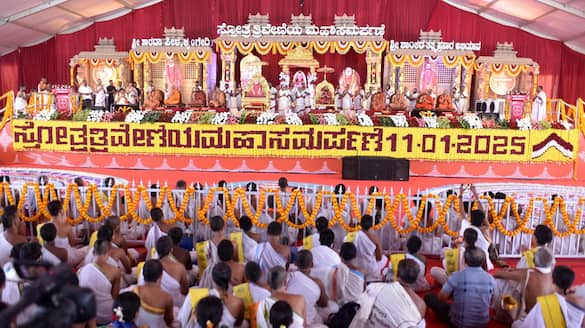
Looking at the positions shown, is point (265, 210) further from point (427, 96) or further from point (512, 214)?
point (427, 96)

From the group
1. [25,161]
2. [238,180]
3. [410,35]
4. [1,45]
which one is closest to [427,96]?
[410,35]

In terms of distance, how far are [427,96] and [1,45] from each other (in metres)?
13.8

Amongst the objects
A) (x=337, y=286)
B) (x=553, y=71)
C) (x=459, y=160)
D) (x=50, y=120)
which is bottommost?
(x=337, y=286)

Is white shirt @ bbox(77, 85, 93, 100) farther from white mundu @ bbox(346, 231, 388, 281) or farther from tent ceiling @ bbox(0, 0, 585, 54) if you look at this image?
white mundu @ bbox(346, 231, 388, 281)

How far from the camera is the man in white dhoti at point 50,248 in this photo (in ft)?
14.1

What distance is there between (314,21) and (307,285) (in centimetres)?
1497

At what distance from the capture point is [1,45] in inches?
633

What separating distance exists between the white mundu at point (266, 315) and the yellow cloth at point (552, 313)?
5.45 feet

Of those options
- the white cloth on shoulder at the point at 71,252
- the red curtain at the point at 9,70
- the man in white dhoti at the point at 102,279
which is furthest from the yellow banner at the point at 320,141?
the red curtain at the point at 9,70

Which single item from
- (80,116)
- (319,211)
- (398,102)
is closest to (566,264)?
(319,211)

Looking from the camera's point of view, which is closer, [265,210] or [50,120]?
[265,210]

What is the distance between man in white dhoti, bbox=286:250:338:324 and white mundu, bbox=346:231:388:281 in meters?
0.98

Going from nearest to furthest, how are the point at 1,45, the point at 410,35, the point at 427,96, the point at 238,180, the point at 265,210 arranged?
the point at 265,210 → the point at 238,180 → the point at 427,96 → the point at 1,45 → the point at 410,35

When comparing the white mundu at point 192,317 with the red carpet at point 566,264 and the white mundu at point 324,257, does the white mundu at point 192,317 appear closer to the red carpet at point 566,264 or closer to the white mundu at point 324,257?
the white mundu at point 324,257
